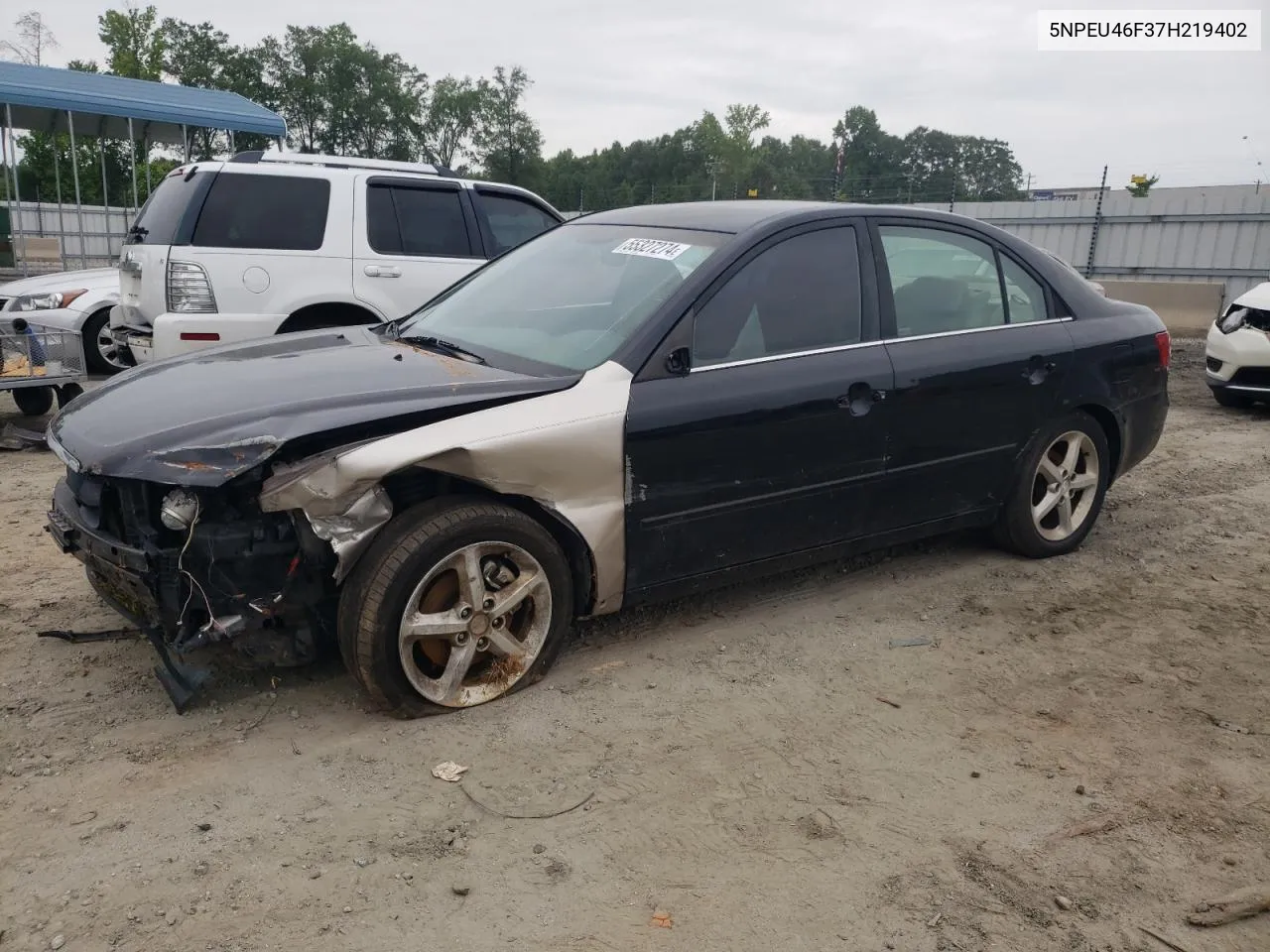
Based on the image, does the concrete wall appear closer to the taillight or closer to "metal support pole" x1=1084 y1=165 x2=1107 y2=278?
"metal support pole" x1=1084 y1=165 x2=1107 y2=278

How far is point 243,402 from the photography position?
3.13 metres

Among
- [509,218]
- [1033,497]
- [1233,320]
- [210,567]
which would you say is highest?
[509,218]

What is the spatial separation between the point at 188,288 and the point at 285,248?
0.70 metres

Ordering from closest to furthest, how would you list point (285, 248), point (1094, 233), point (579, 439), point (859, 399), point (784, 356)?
point (579, 439)
point (784, 356)
point (859, 399)
point (285, 248)
point (1094, 233)

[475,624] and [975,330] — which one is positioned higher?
[975,330]

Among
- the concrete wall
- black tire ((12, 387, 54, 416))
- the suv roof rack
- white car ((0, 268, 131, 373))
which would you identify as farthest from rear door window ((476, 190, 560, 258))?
the concrete wall

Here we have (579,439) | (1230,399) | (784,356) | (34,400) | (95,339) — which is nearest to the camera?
(579,439)

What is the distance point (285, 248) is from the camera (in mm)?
6773

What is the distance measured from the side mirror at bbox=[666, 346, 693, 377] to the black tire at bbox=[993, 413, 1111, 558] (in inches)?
77.8

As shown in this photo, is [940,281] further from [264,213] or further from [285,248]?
[264,213]

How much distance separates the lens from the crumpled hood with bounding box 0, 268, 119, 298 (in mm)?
8898

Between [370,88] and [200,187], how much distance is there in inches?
2506

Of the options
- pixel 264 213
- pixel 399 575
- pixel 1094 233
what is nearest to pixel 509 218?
pixel 264 213

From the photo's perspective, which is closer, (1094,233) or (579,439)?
(579,439)
